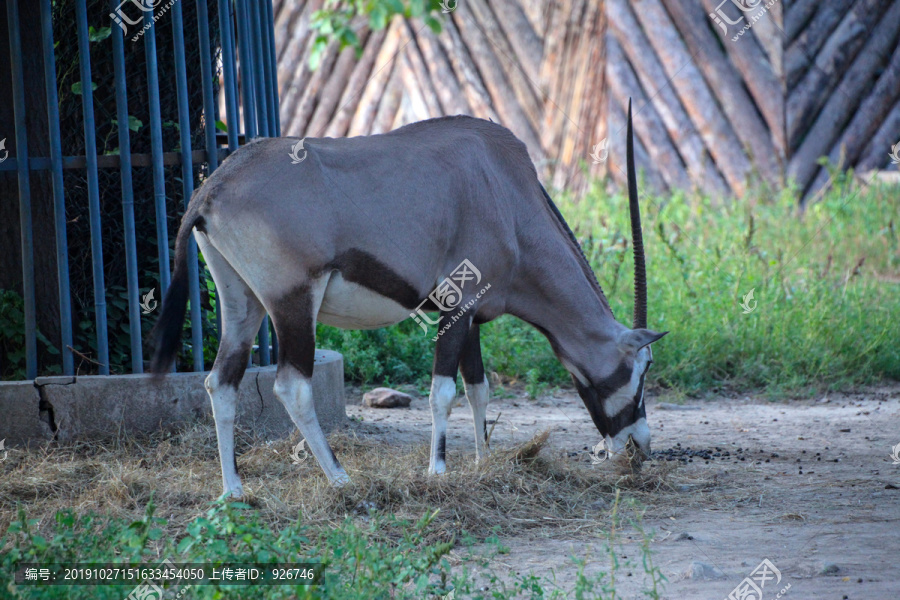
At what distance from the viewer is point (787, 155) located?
10.9 meters

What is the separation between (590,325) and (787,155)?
22.7 feet

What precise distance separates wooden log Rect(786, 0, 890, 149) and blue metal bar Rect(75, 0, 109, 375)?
8.22 m

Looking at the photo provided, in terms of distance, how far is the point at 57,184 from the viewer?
16.6 ft

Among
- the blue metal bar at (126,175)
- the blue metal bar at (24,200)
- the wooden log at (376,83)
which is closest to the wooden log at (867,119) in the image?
the wooden log at (376,83)

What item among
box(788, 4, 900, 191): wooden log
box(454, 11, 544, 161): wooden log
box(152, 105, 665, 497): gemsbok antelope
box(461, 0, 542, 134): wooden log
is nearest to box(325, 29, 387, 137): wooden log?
box(454, 11, 544, 161): wooden log

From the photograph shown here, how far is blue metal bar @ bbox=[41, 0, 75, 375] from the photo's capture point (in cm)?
502

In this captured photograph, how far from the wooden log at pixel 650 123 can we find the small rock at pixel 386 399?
19.5 ft

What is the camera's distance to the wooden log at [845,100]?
34.9ft

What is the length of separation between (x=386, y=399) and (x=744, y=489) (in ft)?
9.20

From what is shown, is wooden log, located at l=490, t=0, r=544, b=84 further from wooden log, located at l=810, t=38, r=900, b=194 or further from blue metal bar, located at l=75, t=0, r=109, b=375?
blue metal bar, located at l=75, t=0, r=109, b=375

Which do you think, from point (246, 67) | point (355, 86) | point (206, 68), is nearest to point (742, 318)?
point (246, 67)

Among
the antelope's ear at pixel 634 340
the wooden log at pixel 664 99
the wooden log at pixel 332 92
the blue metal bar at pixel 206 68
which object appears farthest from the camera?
the wooden log at pixel 332 92

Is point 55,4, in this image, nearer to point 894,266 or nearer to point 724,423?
point 724,423

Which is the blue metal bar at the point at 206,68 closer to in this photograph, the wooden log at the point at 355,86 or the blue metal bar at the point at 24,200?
the blue metal bar at the point at 24,200
